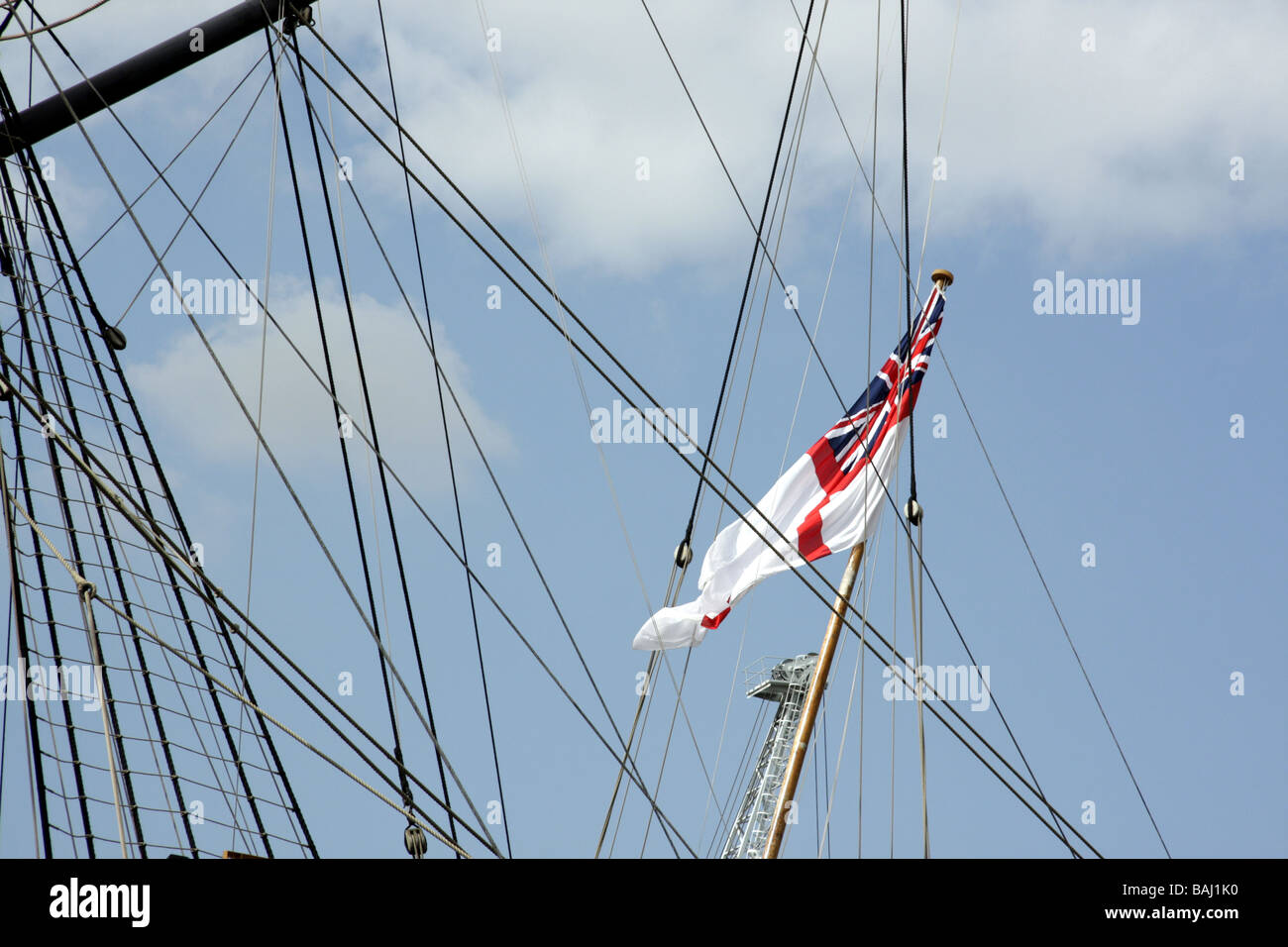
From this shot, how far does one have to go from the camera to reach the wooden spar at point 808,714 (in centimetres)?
Result: 1417

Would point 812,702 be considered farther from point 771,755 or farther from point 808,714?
point 771,755

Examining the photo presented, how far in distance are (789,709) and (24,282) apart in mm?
29157

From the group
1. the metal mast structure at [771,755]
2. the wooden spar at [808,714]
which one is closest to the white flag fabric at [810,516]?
the wooden spar at [808,714]

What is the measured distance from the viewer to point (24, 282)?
36.7 ft

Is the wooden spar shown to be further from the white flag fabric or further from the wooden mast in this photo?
the white flag fabric

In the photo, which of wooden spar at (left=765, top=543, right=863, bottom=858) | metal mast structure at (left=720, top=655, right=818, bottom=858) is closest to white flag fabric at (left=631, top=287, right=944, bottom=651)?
wooden spar at (left=765, top=543, right=863, bottom=858)

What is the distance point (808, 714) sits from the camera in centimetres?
1442

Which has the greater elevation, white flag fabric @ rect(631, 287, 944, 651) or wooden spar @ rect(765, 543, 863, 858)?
white flag fabric @ rect(631, 287, 944, 651)

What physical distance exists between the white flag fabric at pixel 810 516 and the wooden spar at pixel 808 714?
649 mm

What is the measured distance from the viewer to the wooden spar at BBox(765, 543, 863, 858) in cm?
1417
